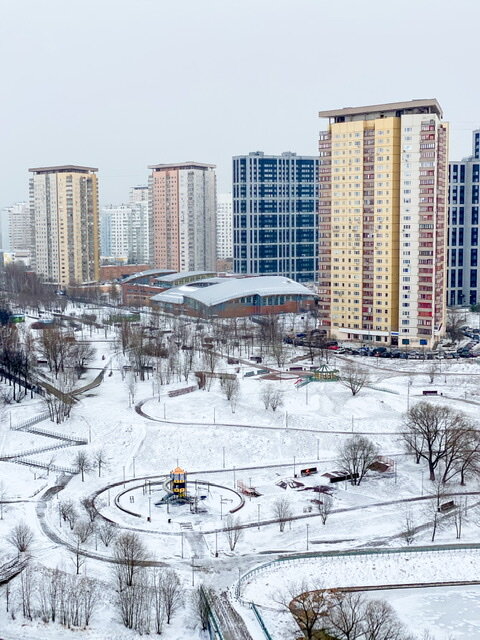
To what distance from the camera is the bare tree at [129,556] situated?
20.7 meters

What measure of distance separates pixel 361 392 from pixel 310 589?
1945 centimetres

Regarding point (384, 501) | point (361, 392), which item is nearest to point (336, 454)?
point (384, 501)

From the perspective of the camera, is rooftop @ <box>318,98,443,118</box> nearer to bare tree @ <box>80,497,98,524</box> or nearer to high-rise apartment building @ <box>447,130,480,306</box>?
high-rise apartment building @ <box>447,130,480,306</box>

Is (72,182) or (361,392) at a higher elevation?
(72,182)

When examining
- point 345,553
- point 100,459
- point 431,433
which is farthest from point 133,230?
point 345,553

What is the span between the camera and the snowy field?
21.1 m

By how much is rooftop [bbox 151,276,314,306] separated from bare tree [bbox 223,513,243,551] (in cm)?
4302

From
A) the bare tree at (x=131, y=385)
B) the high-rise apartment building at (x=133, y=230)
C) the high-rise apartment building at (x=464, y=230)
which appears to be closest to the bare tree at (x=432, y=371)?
the bare tree at (x=131, y=385)

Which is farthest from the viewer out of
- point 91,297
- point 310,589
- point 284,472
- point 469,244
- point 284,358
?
point 91,297

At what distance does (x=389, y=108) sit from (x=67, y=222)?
48508 millimetres

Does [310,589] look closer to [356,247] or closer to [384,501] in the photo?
[384,501]

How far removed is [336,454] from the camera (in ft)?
104

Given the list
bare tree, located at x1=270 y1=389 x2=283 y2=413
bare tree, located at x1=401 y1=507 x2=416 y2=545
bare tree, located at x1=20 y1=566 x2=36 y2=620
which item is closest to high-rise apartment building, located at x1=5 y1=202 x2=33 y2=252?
bare tree, located at x1=270 y1=389 x2=283 y2=413

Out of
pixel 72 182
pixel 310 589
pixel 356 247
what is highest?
pixel 72 182
